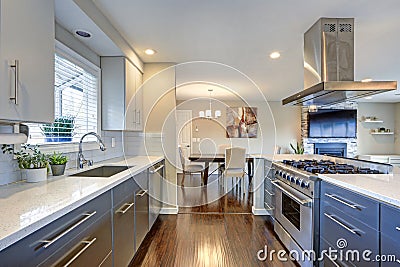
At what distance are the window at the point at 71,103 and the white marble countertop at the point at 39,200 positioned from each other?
0.46 meters

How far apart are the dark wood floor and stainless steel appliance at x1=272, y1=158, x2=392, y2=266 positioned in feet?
0.78

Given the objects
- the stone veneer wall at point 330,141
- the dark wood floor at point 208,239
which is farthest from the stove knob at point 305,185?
the stone veneer wall at point 330,141

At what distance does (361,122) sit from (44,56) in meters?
9.23

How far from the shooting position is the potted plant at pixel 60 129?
2375mm

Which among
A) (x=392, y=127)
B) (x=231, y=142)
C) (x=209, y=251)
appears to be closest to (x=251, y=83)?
(x=231, y=142)

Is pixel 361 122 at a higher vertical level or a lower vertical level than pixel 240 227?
higher

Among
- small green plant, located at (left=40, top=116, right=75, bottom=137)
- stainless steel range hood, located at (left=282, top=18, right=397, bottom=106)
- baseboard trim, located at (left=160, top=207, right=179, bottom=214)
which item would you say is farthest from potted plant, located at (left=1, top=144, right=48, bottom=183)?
baseboard trim, located at (left=160, top=207, right=179, bottom=214)

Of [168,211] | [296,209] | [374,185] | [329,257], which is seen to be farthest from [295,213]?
[168,211]

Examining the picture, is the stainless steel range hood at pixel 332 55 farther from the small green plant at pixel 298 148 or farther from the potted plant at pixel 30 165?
the small green plant at pixel 298 148

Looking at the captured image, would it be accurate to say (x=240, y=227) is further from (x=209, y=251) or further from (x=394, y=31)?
(x=394, y=31)

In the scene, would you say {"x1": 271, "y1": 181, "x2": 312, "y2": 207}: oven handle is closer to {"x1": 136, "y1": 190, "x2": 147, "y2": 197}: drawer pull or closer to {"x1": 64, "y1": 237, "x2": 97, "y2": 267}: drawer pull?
{"x1": 136, "y1": 190, "x2": 147, "y2": 197}: drawer pull

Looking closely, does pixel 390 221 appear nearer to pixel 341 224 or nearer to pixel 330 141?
pixel 341 224

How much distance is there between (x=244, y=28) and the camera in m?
2.94

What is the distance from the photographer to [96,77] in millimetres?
3363
